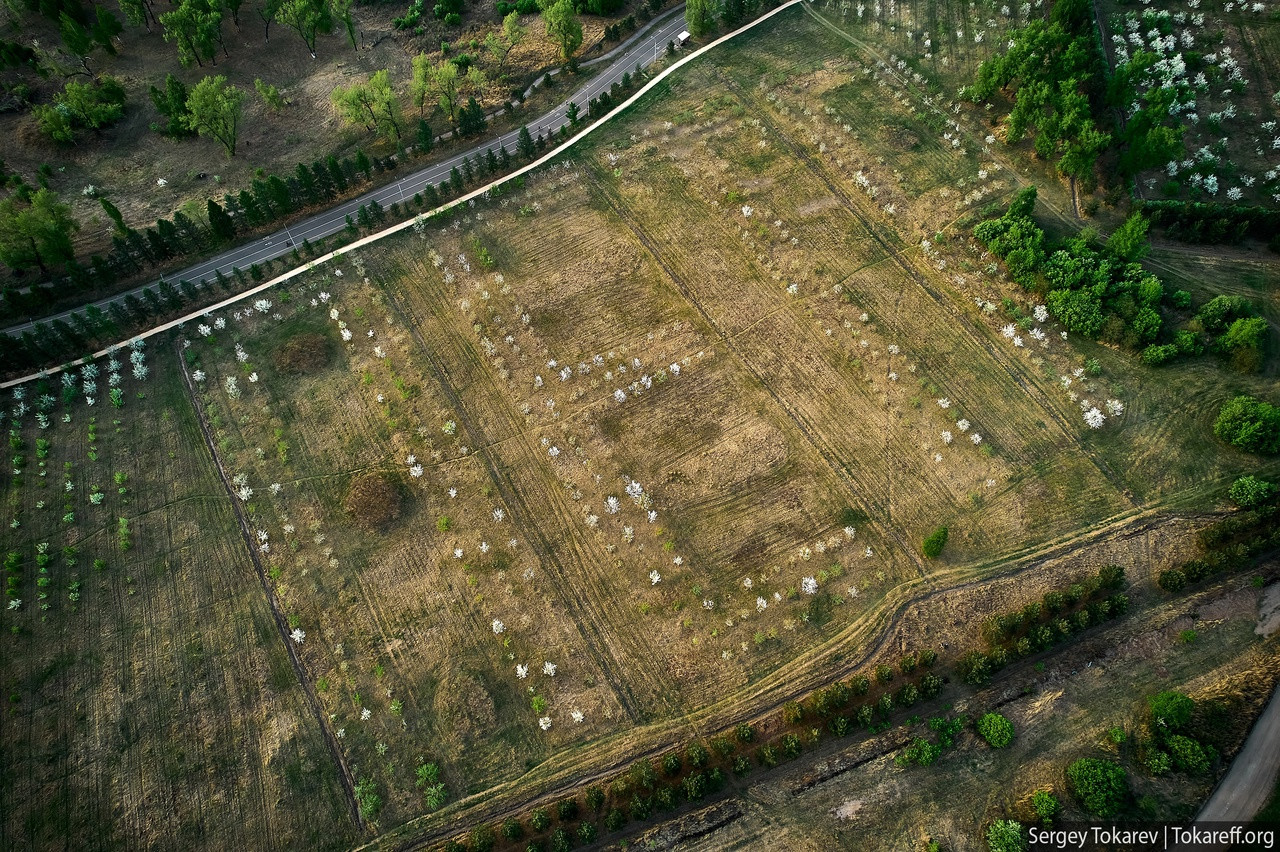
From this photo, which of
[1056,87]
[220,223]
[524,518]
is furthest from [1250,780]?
[220,223]

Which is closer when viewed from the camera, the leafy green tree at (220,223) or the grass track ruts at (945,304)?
the grass track ruts at (945,304)

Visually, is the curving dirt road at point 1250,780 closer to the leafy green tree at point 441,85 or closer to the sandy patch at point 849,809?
the sandy patch at point 849,809

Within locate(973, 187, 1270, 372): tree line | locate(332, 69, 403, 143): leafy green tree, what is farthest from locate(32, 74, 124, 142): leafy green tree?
locate(973, 187, 1270, 372): tree line

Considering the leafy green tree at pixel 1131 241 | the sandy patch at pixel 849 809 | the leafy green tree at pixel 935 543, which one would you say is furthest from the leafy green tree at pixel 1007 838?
the leafy green tree at pixel 1131 241

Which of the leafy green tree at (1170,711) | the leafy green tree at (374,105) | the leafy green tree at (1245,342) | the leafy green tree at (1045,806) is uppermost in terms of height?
the leafy green tree at (374,105)

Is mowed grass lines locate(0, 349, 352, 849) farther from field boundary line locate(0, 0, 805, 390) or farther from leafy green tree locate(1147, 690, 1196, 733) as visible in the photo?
leafy green tree locate(1147, 690, 1196, 733)

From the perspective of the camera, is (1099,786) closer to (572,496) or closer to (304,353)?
(572,496)

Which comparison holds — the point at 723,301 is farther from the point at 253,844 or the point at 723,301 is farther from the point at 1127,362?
the point at 253,844
